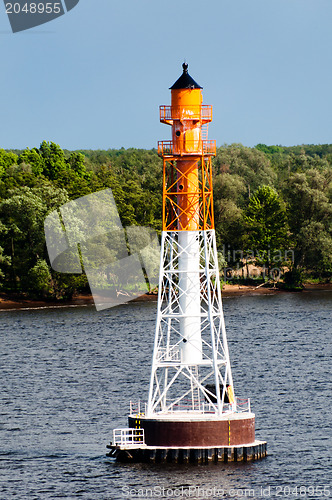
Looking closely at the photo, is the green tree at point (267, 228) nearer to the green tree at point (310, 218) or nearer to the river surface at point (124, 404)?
the green tree at point (310, 218)

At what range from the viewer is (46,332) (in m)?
102

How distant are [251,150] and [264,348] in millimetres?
110382

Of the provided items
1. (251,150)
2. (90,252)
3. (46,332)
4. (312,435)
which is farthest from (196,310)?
(251,150)

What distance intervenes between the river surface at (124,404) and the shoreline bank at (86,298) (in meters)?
15.0

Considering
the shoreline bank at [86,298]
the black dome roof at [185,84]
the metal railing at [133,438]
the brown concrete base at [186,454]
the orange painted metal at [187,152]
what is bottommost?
the shoreline bank at [86,298]

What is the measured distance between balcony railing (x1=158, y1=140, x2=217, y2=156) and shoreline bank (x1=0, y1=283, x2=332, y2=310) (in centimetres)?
8555

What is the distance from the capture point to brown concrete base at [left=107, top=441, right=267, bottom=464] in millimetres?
42062

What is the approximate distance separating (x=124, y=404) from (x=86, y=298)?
79.3 m

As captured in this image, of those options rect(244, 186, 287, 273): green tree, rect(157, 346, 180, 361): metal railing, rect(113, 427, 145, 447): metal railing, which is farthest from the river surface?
rect(244, 186, 287, 273): green tree

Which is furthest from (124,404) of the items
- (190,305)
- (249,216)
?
(249,216)

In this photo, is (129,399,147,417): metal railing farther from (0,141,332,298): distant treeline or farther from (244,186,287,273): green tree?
(244,186,287,273): green tree

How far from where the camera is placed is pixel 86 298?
13775 cm

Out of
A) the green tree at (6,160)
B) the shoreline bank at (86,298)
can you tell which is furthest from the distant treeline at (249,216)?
the shoreline bank at (86,298)

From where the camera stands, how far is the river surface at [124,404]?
41.4 m
